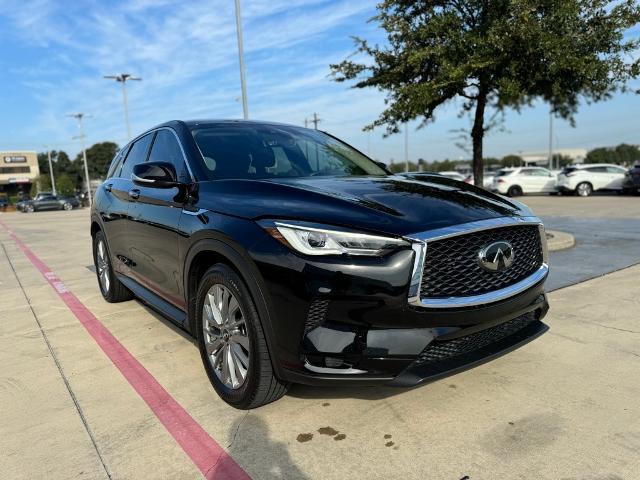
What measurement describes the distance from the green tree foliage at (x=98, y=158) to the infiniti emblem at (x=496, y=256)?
398 ft

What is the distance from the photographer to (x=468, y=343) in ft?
8.63

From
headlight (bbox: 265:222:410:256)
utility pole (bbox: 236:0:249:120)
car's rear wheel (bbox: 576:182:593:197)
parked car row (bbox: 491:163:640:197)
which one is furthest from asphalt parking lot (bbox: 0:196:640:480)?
car's rear wheel (bbox: 576:182:593:197)

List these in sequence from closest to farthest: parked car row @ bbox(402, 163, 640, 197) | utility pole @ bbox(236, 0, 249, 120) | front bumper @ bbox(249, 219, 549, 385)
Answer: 1. front bumper @ bbox(249, 219, 549, 385)
2. utility pole @ bbox(236, 0, 249, 120)
3. parked car row @ bbox(402, 163, 640, 197)

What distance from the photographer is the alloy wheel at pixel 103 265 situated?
5.53 m

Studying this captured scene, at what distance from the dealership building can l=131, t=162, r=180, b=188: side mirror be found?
11161 centimetres

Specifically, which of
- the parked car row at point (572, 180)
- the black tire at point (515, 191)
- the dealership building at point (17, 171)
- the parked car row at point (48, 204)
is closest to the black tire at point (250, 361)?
the parked car row at point (572, 180)

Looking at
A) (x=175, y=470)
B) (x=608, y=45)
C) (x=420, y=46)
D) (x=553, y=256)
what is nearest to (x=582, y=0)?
(x=608, y=45)

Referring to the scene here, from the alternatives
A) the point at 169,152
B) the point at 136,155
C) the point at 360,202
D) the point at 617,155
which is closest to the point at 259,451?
the point at 360,202

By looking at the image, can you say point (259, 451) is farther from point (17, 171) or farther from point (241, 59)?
point (17, 171)

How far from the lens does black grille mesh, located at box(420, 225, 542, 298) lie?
7.95ft

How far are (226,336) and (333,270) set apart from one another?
97 centimetres

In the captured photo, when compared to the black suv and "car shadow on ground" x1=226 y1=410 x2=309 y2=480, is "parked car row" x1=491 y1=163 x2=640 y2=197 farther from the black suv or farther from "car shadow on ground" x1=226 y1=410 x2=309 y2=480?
"car shadow on ground" x1=226 y1=410 x2=309 y2=480

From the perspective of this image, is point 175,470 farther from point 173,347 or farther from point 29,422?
point 173,347

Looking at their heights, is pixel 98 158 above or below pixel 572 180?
above
